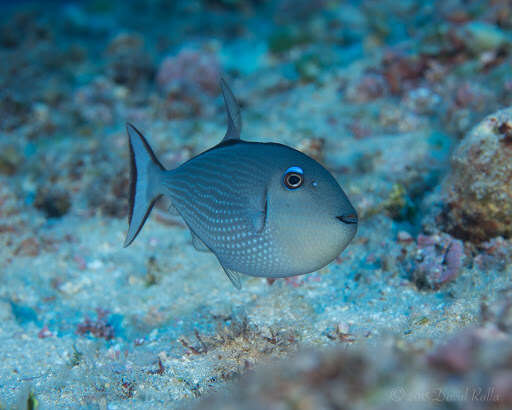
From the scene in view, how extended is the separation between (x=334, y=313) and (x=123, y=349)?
1894 millimetres

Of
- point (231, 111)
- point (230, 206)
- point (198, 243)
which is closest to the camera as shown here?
point (230, 206)

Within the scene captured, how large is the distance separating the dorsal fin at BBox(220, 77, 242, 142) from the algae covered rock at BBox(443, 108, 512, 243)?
2206 mm

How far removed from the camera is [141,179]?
2.94 m

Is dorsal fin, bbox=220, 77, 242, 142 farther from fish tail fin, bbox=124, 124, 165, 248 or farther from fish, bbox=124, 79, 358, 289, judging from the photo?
fish tail fin, bbox=124, 124, 165, 248

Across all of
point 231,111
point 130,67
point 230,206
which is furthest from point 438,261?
point 130,67

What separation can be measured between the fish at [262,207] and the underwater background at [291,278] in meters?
0.64

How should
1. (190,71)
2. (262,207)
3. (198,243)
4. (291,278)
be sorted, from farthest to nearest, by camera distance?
(190,71) < (291,278) < (198,243) < (262,207)

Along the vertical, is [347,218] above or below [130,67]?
below

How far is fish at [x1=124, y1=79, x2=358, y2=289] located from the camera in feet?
7.16

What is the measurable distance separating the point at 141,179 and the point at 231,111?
34.1 inches

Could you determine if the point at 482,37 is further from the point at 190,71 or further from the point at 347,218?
the point at 347,218

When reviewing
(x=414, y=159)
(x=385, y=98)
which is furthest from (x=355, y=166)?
(x=385, y=98)

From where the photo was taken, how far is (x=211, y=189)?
2559mm

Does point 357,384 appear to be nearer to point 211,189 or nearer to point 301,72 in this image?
point 211,189
